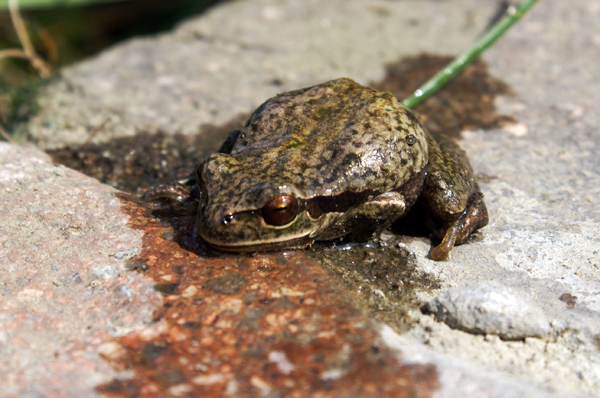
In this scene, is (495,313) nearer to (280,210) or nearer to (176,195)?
(280,210)

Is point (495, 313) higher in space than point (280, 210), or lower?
lower

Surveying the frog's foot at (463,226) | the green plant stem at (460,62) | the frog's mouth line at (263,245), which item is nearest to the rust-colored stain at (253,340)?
the frog's mouth line at (263,245)

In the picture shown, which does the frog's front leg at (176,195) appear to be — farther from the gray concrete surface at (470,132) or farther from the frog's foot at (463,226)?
the frog's foot at (463,226)

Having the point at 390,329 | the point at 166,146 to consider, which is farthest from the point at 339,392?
the point at 166,146

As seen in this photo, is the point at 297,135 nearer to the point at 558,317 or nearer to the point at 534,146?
the point at 558,317

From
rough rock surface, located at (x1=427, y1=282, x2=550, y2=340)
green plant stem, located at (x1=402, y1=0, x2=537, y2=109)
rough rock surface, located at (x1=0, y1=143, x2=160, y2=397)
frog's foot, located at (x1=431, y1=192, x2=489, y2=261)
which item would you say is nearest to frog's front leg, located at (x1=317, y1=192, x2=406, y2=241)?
frog's foot, located at (x1=431, y1=192, x2=489, y2=261)

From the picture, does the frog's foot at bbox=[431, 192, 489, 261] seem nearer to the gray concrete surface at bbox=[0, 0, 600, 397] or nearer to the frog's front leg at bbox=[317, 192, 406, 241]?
the gray concrete surface at bbox=[0, 0, 600, 397]

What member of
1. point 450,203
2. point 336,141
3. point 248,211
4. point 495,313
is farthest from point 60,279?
point 450,203
